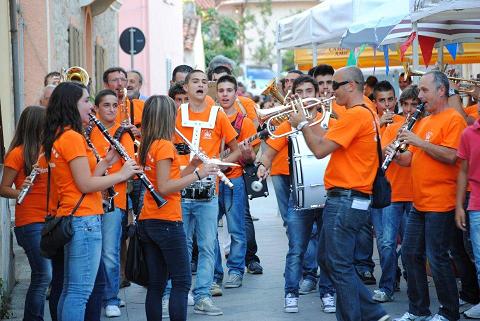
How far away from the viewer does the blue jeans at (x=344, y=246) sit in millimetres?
7727

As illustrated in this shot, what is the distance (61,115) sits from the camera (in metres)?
6.95

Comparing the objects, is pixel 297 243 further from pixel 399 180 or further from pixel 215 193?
pixel 399 180

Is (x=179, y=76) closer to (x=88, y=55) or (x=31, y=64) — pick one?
(x=31, y=64)

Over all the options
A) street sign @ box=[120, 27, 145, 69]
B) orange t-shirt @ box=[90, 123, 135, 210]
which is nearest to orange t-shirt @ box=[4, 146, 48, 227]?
orange t-shirt @ box=[90, 123, 135, 210]

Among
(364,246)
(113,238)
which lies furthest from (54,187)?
(364,246)

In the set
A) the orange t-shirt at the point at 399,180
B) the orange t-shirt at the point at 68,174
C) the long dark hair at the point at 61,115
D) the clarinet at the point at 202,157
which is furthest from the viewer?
the orange t-shirt at the point at 399,180

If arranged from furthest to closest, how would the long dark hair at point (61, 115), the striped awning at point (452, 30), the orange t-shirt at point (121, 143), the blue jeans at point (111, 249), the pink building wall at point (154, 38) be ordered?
the pink building wall at point (154, 38)
the striped awning at point (452, 30)
the blue jeans at point (111, 249)
the orange t-shirt at point (121, 143)
the long dark hair at point (61, 115)

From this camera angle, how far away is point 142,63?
29281 millimetres

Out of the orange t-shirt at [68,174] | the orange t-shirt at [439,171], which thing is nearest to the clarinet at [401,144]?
the orange t-shirt at [439,171]

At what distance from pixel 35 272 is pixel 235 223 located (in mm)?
2953

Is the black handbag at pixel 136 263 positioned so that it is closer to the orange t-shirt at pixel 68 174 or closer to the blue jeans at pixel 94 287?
the blue jeans at pixel 94 287

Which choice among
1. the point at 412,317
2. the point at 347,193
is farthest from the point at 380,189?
the point at 412,317

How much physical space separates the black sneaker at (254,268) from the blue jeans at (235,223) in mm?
750

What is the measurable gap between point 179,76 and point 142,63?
1781 cm
